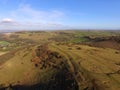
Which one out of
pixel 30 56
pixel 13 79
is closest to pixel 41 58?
pixel 30 56

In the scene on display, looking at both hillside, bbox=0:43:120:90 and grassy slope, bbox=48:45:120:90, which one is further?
hillside, bbox=0:43:120:90

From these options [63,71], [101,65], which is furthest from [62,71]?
[101,65]

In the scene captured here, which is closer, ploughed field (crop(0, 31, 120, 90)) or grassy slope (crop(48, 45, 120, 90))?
grassy slope (crop(48, 45, 120, 90))

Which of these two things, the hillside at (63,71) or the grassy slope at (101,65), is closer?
the grassy slope at (101,65)

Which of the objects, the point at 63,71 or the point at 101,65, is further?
the point at 101,65

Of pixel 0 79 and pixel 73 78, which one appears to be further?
pixel 0 79

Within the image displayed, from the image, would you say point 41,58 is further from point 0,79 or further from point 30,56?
point 0,79

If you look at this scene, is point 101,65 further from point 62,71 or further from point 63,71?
point 62,71

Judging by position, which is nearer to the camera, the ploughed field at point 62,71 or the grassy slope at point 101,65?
the grassy slope at point 101,65

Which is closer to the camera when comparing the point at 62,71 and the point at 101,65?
the point at 62,71

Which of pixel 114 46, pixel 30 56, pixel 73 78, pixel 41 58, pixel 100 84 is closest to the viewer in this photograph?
pixel 100 84

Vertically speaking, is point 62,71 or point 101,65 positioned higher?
point 101,65
